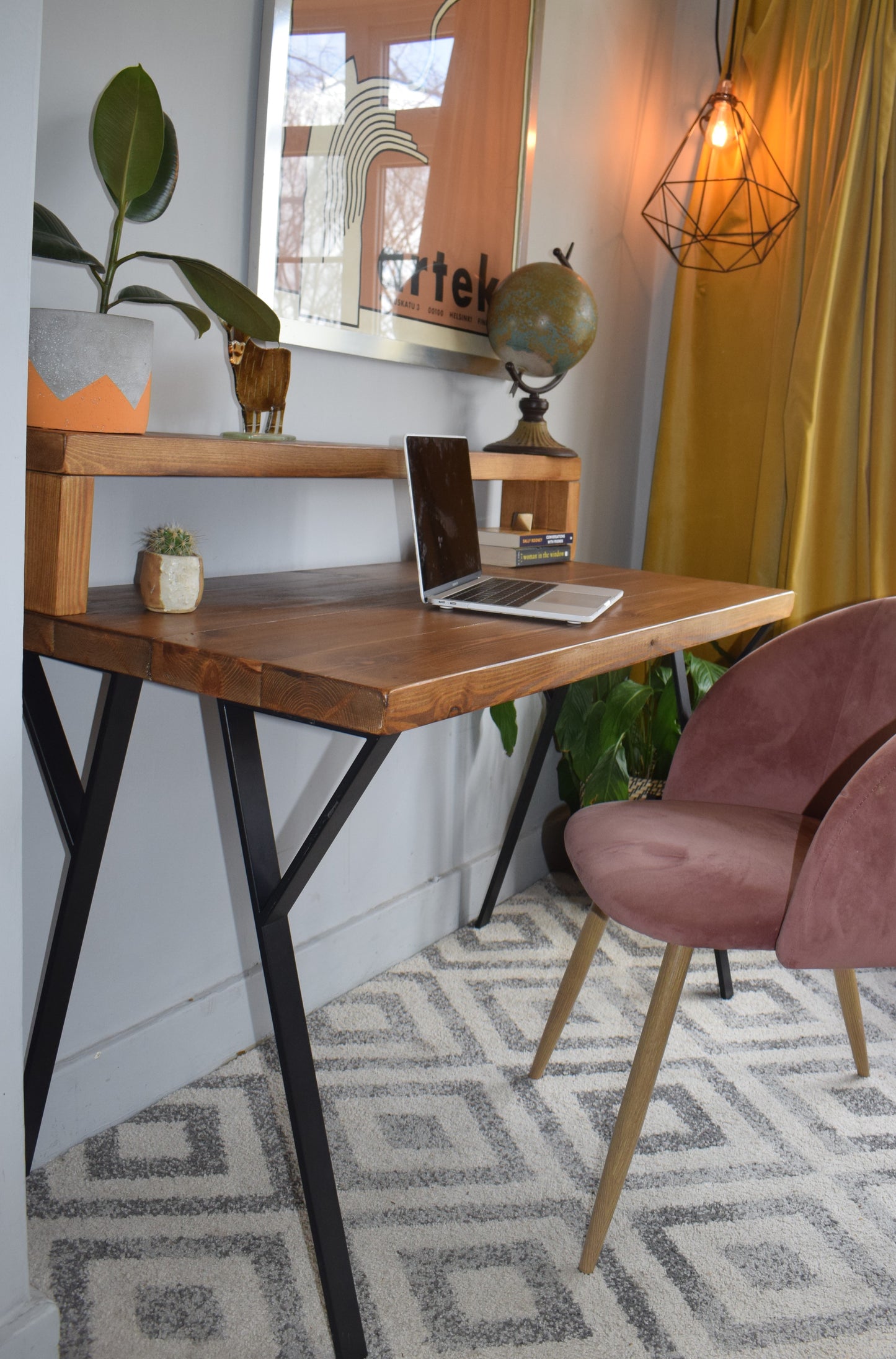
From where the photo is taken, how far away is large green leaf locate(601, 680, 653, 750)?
6.77 ft

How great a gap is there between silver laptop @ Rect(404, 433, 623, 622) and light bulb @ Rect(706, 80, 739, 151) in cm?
116

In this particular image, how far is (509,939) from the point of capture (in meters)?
2.14

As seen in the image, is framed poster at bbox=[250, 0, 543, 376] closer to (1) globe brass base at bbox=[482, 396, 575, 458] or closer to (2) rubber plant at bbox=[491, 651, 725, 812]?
(1) globe brass base at bbox=[482, 396, 575, 458]

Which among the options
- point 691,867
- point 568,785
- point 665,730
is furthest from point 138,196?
point 568,785

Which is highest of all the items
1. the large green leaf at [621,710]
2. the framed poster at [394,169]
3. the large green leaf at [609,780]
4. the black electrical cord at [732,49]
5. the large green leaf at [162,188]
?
the black electrical cord at [732,49]

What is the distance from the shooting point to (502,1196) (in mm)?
1405

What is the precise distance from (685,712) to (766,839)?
48cm

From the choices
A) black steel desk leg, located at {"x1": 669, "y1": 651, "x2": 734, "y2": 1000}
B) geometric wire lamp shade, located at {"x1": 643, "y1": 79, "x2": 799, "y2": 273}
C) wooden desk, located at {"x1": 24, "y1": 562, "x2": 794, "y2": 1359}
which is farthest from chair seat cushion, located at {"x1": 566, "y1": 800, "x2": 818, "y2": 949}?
geometric wire lamp shade, located at {"x1": 643, "y1": 79, "x2": 799, "y2": 273}

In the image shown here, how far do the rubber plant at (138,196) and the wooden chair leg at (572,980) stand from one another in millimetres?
892

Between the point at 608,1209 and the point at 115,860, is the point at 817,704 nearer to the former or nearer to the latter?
the point at 608,1209

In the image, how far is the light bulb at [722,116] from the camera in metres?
2.27

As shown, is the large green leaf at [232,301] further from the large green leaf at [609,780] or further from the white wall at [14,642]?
the large green leaf at [609,780]

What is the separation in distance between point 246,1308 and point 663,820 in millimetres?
769

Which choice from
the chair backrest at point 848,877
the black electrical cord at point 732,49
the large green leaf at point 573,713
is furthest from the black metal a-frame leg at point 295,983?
the black electrical cord at point 732,49
